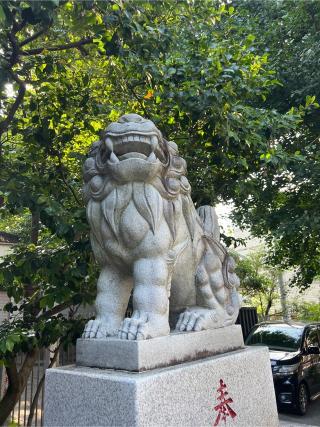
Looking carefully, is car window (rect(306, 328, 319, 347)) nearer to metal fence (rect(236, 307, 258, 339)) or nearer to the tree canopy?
metal fence (rect(236, 307, 258, 339))

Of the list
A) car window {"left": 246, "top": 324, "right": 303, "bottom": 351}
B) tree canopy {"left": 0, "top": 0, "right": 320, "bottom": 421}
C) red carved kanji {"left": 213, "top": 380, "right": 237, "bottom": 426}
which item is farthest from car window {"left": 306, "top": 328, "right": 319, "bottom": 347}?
red carved kanji {"left": 213, "top": 380, "right": 237, "bottom": 426}

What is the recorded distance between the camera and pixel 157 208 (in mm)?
2355

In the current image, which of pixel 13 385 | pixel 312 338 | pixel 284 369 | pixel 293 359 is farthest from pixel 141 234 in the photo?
pixel 312 338

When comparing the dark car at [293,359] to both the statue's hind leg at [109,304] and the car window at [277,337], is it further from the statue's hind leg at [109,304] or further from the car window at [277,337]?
the statue's hind leg at [109,304]

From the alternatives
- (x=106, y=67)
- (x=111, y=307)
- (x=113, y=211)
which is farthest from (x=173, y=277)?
(x=106, y=67)

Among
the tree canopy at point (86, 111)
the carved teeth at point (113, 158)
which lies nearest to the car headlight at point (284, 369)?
the tree canopy at point (86, 111)

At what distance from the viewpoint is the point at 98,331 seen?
7.59 ft

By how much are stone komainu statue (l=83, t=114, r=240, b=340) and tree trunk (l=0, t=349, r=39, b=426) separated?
209 centimetres

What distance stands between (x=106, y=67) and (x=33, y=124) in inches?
41.8

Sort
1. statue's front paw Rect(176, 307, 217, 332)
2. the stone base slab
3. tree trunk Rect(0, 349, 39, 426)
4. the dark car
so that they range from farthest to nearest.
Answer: the dark car
tree trunk Rect(0, 349, 39, 426)
statue's front paw Rect(176, 307, 217, 332)
the stone base slab

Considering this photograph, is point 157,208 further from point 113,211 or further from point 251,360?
point 251,360

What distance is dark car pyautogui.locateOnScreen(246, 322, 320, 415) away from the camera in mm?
6066

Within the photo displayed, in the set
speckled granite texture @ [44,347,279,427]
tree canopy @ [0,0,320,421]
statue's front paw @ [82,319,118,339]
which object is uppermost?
tree canopy @ [0,0,320,421]

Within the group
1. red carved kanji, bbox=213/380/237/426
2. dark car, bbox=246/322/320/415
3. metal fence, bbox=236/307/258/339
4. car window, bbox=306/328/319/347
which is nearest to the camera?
red carved kanji, bbox=213/380/237/426
